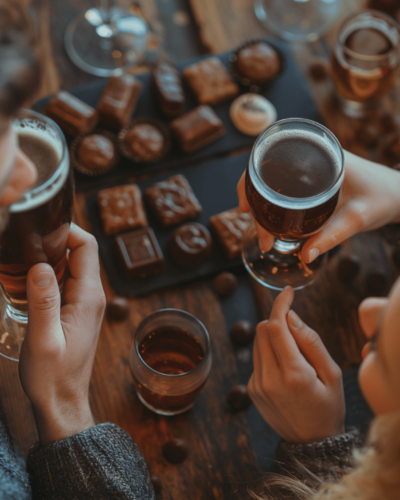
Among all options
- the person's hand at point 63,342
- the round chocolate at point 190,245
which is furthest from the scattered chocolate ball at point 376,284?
the person's hand at point 63,342

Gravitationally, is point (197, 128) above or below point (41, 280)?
below

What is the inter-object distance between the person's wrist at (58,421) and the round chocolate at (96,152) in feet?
2.64

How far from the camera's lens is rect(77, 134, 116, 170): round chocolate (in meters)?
1.63

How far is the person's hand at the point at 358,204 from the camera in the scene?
48.1 inches

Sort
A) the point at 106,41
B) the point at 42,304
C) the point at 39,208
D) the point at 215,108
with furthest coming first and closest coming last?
the point at 106,41 < the point at 215,108 < the point at 42,304 < the point at 39,208

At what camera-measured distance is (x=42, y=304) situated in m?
1.01

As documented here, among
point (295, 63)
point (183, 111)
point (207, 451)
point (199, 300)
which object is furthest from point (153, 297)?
point (295, 63)

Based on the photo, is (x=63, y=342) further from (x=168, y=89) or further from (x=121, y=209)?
(x=168, y=89)

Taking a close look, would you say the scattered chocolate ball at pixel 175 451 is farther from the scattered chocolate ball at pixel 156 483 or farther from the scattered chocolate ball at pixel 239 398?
the scattered chocolate ball at pixel 239 398

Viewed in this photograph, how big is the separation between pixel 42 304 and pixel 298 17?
1610 millimetres

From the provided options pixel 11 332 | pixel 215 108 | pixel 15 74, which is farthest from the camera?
pixel 215 108

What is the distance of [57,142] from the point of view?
96 cm

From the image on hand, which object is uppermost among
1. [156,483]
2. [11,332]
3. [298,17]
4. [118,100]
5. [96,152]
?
[298,17]

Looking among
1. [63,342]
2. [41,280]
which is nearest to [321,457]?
[63,342]
